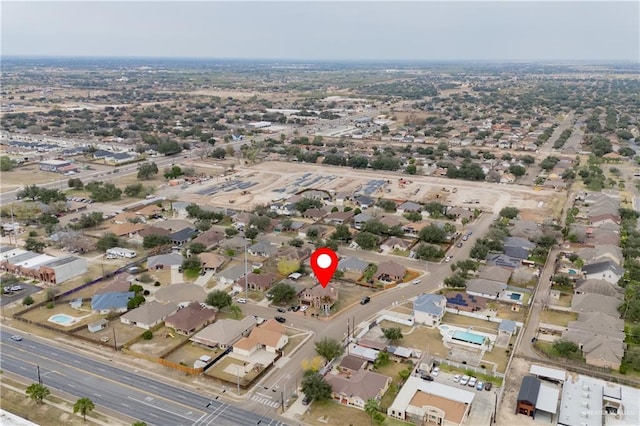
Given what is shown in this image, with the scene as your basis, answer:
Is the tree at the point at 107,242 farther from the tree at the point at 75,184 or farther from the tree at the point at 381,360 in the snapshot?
the tree at the point at 381,360

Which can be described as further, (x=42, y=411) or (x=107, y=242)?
(x=107, y=242)

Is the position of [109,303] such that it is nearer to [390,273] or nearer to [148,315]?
[148,315]

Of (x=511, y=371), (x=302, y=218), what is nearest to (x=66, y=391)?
(x=511, y=371)

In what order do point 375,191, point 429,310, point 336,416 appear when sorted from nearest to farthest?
point 336,416 < point 429,310 < point 375,191

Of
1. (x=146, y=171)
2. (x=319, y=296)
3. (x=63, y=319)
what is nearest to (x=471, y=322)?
(x=319, y=296)

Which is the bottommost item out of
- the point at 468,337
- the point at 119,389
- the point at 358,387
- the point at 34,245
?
the point at 119,389

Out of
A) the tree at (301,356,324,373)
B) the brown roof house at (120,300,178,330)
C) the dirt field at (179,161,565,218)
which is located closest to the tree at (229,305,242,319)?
the brown roof house at (120,300,178,330)

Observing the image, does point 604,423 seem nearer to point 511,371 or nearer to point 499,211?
point 511,371
